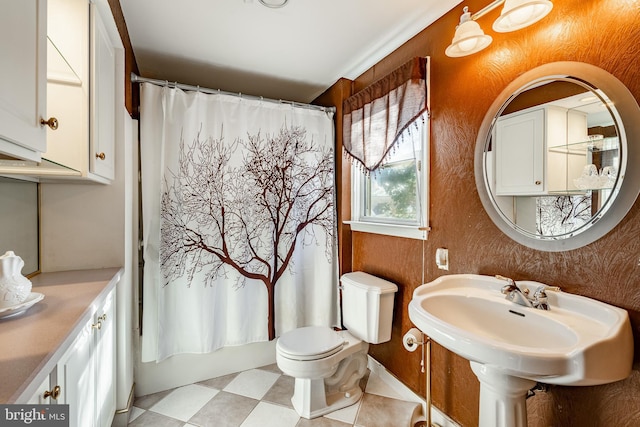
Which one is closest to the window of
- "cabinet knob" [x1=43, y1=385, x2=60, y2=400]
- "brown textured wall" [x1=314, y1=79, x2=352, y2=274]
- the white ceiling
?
"brown textured wall" [x1=314, y1=79, x2=352, y2=274]

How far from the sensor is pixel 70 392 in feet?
3.01

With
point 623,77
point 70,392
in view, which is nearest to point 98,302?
point 70,392

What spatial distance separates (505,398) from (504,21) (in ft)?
4.71

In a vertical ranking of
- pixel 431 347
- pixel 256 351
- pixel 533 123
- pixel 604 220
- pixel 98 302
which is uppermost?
pixel 533 123

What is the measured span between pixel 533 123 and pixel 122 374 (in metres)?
2.46

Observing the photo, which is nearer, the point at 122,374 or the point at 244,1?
the point at 244,1

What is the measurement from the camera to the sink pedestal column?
1040mm

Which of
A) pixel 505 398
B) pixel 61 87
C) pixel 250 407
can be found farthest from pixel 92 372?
pixel 505 398

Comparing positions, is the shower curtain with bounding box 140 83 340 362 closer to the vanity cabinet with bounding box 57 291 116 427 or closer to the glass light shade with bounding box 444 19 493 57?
the vanity cabinet with bounding box 57 291 116 427

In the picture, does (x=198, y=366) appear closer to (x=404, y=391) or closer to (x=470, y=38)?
(x=404, y=391)

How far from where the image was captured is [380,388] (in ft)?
6.73

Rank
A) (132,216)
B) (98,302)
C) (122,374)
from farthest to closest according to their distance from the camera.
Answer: (132,216)
(122,374)
(98,302)

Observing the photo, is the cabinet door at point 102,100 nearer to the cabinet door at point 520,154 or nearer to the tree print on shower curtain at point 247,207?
the tree print on shower curtain at point 247,207

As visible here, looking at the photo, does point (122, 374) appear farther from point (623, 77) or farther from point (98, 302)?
point (623, 77)
